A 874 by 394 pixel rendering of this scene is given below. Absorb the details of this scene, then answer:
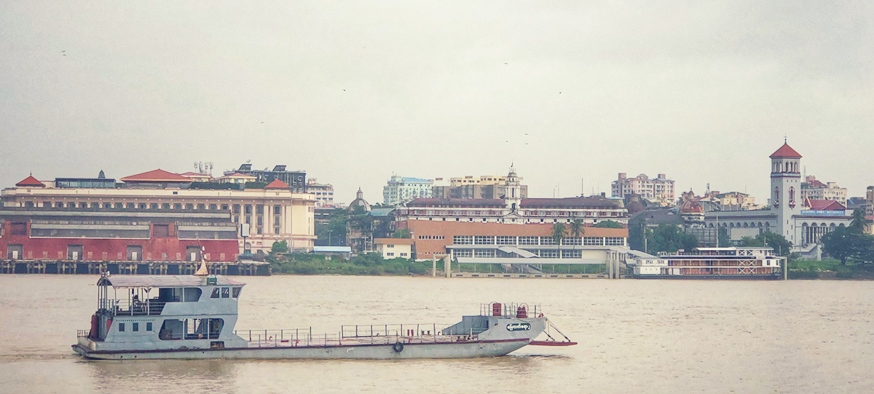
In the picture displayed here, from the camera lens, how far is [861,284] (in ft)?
381

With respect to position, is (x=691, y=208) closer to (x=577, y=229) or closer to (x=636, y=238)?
(x=636, y=238)

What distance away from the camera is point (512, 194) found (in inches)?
7205

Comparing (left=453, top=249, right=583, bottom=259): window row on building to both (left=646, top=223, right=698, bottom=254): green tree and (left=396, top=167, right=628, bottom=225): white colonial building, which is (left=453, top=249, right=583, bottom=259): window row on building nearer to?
(left=646, top=223, right=698, bottom=254): green tree

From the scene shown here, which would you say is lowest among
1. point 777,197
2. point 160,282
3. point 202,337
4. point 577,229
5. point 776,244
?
Result: point 202,337

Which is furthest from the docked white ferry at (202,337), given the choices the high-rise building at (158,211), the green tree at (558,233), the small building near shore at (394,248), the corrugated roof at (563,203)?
the corrugated roof at (563,203)

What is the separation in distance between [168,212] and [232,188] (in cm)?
2812

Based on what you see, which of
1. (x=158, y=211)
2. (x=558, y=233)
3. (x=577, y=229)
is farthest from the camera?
(x=577, y=229)

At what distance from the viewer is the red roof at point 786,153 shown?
547 feet

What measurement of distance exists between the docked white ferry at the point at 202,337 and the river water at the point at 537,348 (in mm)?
509

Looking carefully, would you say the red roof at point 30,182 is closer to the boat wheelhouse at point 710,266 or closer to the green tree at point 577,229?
the green tree at point 577,229

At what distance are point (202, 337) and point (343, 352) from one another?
4909mm

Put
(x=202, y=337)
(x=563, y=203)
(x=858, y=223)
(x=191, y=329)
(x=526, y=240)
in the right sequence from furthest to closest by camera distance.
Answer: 1. (x=563, y=203)
2. (x=858, y=223)
3. (x=526, y=240)
4. (x=191, y=329)
5. (x=202, y=337)

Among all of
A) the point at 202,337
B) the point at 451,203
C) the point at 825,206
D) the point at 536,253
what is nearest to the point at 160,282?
the point at 202,337

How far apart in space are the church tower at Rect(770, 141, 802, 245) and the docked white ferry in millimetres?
129470
